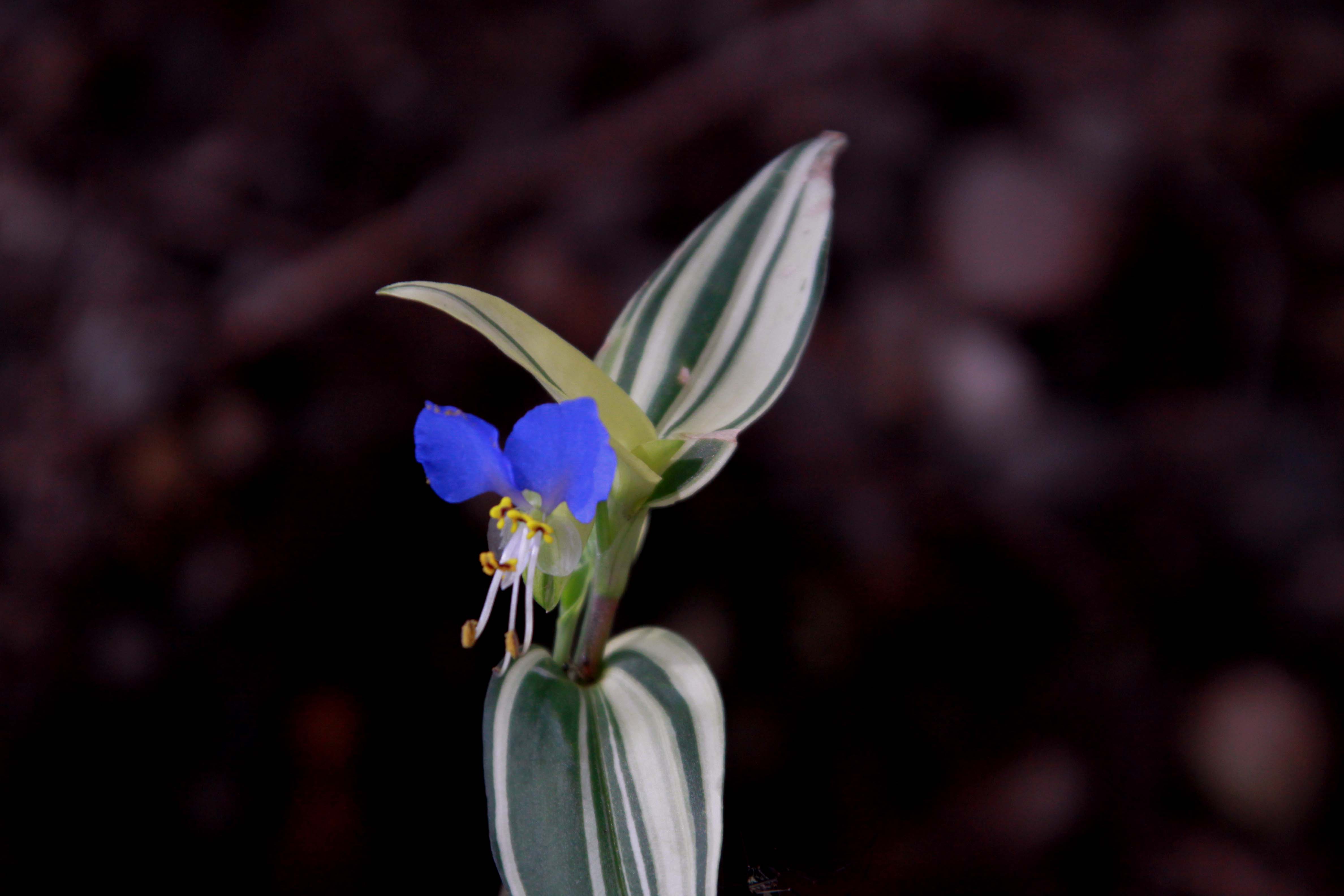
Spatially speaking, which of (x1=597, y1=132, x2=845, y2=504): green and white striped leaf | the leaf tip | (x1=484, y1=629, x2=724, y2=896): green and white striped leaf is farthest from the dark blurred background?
the leaf tip

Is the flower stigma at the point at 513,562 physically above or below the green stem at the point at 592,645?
above

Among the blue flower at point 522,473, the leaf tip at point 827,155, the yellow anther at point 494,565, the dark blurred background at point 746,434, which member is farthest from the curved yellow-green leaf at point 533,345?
the dark blurred background at point 746,434

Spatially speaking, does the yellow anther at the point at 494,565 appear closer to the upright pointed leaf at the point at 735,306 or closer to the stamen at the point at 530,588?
the stamen at the point at 530,588

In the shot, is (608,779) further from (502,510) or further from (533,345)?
(533,345)

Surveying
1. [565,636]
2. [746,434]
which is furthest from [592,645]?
[746,434]

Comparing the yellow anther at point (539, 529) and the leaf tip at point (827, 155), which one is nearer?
the yellow anther at point (539, 529)

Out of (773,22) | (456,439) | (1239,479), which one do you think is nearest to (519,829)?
(456,439)

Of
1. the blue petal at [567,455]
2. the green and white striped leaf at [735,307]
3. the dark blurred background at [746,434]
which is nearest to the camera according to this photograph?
the blue petal at [567,455]
